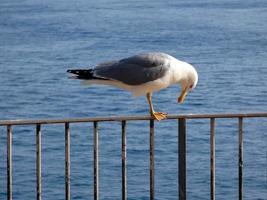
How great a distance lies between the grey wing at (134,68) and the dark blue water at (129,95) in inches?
652

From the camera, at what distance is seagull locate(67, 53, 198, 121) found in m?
5.95

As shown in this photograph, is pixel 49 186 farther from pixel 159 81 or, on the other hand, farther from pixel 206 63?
pixel 206 63

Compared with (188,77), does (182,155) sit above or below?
below

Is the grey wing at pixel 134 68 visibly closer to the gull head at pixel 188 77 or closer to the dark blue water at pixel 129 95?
the gull head at pixel 188 77

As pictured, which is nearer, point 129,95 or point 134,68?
point 134,68

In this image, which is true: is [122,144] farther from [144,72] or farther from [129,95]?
[129,95]

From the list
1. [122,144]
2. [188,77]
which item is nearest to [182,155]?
[122,144]

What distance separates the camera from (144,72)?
20.1 feet

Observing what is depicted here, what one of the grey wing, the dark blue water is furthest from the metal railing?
the dark blue water

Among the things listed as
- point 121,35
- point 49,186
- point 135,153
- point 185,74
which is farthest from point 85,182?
point 121,35

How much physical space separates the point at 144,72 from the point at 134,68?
11 centimetres

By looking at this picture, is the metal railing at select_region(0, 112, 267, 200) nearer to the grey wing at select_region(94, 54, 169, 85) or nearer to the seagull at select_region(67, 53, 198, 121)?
the seagull at select_region(67, 53, 198, 121)

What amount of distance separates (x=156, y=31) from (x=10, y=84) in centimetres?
1842

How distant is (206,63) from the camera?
43438mm
